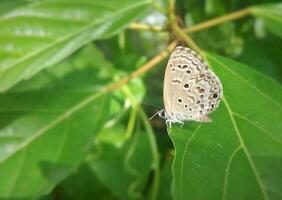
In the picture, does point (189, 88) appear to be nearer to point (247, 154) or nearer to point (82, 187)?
point (247, 154)

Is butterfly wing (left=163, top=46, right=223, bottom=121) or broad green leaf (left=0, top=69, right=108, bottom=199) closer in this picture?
butterfly wing (left=163, top=46, right=223, bottom=121)

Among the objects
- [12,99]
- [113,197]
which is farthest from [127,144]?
[12,99]

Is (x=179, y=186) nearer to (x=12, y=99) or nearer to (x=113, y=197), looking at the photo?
(x=12, y=99)

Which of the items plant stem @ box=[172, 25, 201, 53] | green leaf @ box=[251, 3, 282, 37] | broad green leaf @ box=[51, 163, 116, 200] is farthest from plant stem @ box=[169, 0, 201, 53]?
broad green leaf @ box=[51, 163, 116, 200]

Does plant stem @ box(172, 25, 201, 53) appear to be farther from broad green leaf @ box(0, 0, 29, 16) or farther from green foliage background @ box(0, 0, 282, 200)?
broad green leaf @ box(0, 0, 29, 16)

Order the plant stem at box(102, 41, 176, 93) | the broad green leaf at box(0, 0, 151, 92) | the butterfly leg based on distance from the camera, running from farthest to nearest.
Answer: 1. the plant stem at box(102, 41, 176, 93)
2. the broad green leaf at box(0, 0, 151, 92)
3. the butterfly leg

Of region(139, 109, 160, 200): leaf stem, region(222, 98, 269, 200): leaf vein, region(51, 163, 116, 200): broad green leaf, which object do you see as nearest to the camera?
region(222, 98, 269, 200): leaf vein

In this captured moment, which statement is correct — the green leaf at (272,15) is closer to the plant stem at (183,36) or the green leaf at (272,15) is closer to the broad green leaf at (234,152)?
the plant stem at (183,36)
